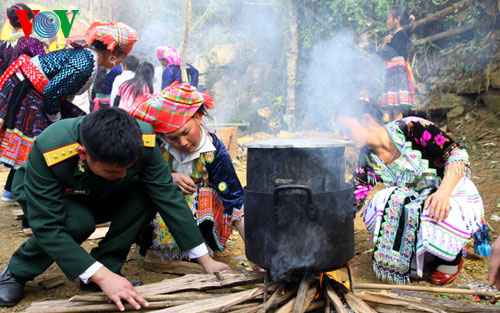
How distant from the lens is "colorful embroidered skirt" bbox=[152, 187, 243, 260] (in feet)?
10.0

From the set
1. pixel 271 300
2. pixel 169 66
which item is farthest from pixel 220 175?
pixel 169 66

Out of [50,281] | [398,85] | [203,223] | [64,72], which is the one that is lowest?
[50,281]

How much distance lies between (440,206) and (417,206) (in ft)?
0.59

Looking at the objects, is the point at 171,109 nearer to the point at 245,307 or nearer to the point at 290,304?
the point at 245,307

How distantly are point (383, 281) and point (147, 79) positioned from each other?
11.0 feet

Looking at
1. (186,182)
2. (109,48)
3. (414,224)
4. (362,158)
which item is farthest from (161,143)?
(414,224)

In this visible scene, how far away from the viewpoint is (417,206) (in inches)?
113

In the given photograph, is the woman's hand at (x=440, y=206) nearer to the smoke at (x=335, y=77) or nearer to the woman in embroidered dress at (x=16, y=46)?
the woman in embroidered dress at (x=16, y=46)

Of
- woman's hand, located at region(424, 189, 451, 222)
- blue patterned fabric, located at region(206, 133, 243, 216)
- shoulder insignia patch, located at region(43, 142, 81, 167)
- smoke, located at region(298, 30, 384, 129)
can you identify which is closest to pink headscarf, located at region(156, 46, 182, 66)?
smoke, located at region(298, 30, 384, 129)

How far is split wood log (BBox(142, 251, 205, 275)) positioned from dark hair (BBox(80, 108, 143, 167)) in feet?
3.59

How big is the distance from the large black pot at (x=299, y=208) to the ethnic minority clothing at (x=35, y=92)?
6.52ft

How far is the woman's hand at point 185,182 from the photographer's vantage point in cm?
296

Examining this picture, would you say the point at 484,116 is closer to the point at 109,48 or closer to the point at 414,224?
the point at 414,224

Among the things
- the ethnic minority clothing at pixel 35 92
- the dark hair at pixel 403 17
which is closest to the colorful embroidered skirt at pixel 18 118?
the ethnic minority clothing at pixel 35 92
